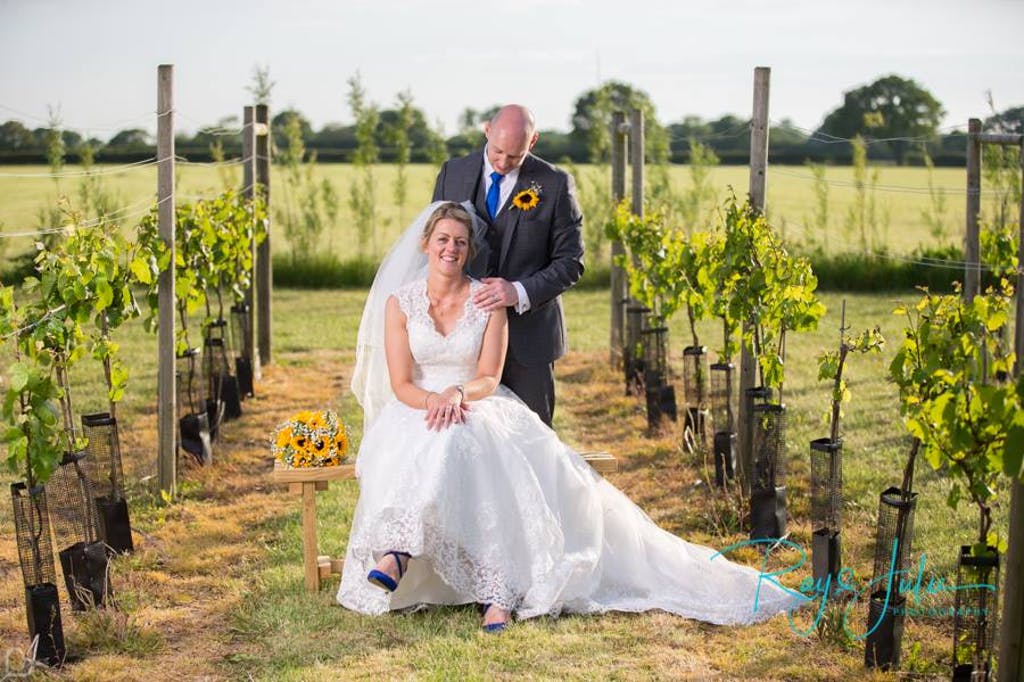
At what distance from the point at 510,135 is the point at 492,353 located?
0.88m

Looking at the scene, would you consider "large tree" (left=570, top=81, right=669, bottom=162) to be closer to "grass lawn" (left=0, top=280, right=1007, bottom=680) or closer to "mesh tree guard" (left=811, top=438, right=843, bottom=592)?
"grass lawn" (left=0, top=280, right=1007, bottom=680)

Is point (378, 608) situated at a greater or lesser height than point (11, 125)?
lesser

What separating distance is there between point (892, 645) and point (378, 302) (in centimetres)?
240

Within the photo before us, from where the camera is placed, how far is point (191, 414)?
656 centimetres

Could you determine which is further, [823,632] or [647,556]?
[647,556]

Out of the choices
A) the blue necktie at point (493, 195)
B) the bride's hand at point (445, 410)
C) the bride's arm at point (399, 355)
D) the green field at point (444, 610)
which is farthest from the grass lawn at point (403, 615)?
the blue necktie at point (493, 195)

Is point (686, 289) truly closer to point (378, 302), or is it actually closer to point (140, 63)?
point (378, 302)

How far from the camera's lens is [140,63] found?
1811cm

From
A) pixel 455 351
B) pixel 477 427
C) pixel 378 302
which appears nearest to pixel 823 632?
pixel 477 427

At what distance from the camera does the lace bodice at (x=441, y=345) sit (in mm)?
4695

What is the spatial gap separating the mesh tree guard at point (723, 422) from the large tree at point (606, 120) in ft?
19.1

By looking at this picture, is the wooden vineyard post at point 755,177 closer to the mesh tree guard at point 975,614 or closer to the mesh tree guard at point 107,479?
the mesh tree guard at point 975,614

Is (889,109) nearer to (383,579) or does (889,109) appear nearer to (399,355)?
(399,355)

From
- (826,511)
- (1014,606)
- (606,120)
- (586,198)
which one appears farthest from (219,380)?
(606,120)
